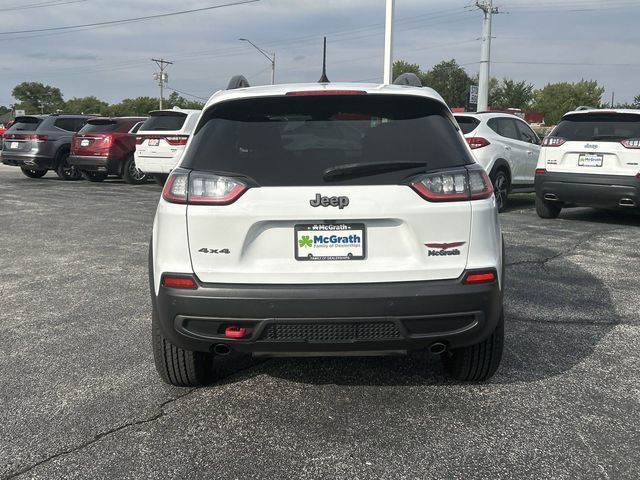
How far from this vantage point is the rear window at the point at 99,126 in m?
15.5

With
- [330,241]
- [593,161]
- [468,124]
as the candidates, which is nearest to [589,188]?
[593,161]

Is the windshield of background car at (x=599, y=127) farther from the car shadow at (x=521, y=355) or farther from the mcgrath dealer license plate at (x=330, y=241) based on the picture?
the mcgrath dealer license plate at (x=330, y=241)

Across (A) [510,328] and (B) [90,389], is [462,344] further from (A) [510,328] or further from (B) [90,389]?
(B) [90,389]

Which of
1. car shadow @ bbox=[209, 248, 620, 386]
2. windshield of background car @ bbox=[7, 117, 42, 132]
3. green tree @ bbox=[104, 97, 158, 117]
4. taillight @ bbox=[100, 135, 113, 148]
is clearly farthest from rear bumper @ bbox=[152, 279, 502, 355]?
green tree @ bbox=[104, 97, 158, 117]

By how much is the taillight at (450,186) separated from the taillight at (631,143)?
22.2 ft

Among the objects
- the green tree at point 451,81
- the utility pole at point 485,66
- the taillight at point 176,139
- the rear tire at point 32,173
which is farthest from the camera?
the green tree at point 451,81

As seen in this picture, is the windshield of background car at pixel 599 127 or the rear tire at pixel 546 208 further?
the rear tire at pixel 546 208

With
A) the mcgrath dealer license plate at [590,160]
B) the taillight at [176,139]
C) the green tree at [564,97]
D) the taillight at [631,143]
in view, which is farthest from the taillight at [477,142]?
the green tree at [564,97]

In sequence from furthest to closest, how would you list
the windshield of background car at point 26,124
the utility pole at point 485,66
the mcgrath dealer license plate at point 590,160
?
the utility pole at point 485,66
the windshield of background car at point 26,124
the mcgrath dealer license plate at point 590,160

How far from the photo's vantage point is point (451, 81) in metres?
108

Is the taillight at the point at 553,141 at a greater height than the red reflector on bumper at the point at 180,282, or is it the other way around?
the taillight at the point at 553,141

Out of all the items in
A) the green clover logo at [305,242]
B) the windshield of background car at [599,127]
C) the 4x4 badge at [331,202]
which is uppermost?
the windshield of background car at [599,127]

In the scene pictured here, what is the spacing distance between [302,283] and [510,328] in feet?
7.43

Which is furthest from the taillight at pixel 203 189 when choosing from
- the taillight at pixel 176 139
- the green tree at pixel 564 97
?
the green tree at pixel 564 97
